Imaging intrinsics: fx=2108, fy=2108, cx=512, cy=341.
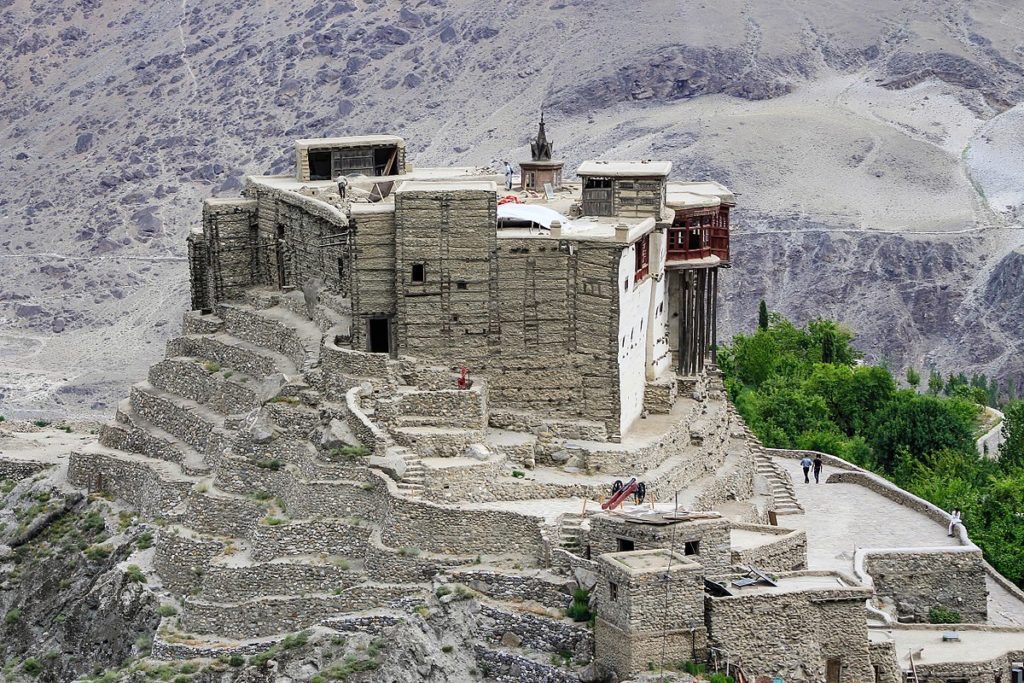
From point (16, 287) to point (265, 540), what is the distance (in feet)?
232

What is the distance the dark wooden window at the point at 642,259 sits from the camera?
60594 millimetres

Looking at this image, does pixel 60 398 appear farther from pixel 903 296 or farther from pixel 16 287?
pixel 903 296

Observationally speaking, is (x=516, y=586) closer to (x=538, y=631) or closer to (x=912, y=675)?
(x=538, y=631)

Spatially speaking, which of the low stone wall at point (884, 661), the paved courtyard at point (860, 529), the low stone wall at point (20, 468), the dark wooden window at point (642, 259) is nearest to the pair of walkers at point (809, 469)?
the paved courtyard at point (860, 529)

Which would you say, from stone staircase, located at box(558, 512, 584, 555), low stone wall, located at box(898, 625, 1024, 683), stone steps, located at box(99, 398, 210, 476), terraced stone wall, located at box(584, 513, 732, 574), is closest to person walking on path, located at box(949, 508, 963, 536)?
low stone wall, located at box(898, 625, 1024, 683)

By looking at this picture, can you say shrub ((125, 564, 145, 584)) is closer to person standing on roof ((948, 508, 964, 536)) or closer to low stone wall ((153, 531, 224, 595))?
low stone wall ((153, 531, 224, 595))

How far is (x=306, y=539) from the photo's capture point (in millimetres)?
55000

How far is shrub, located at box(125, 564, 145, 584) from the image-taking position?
58.5 metres

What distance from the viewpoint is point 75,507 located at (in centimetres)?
6575

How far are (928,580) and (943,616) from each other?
1.13 m

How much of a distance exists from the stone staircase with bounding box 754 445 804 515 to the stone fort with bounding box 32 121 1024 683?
0.48 feet

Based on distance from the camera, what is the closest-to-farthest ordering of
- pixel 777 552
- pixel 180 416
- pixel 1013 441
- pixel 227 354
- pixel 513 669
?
pixel 513 669, pixel 777 552, pixel 180 416, pixel 227 354, pixel 1013 441

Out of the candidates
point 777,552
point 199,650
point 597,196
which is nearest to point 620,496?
point 777,552

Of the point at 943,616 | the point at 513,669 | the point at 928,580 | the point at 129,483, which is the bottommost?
the point at 943,616
